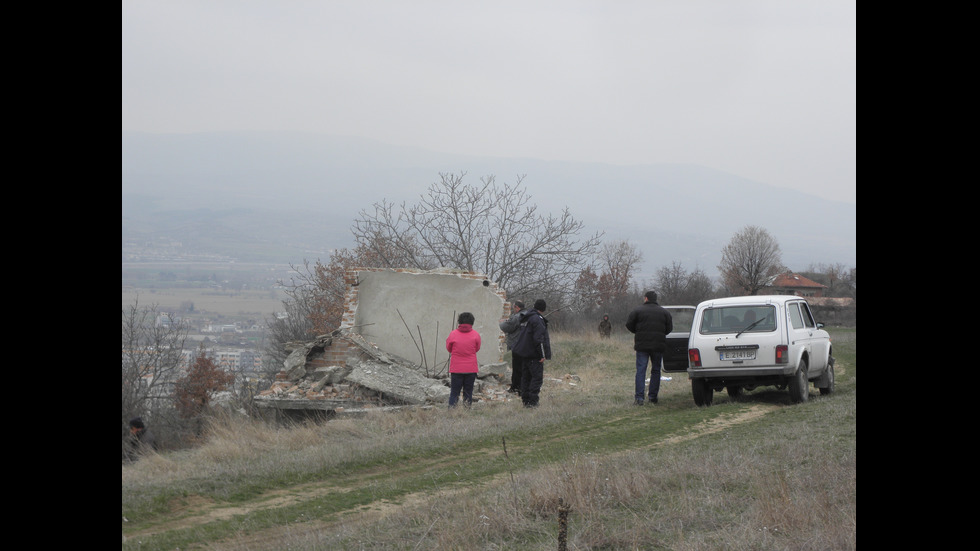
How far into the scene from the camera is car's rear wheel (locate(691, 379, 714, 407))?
12.7 metres

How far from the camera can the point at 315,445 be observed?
9.56 m

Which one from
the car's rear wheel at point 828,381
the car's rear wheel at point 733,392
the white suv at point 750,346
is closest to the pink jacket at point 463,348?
the white suv at point 750,346

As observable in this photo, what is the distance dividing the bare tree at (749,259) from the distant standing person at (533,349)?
72059 mm

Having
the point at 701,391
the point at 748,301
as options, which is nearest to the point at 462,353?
the point at 701,391

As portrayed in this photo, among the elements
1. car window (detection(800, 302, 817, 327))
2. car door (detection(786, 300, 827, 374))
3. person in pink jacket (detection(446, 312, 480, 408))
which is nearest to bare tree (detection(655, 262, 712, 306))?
car window (detection(800, 302, 817, 327))

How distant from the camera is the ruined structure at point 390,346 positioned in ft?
48.6

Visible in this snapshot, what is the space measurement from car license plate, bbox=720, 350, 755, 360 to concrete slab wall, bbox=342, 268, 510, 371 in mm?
6657

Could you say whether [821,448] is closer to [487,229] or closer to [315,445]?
[315,445]

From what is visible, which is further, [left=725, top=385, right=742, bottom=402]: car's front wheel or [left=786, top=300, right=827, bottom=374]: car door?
[left=725, top=385, right=742, bottom=402]: car's front wheel

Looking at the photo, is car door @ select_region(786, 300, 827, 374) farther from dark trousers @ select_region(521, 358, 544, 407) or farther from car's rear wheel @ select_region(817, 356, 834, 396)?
dark trousers @ select_region(521, 358, 544, 407)
